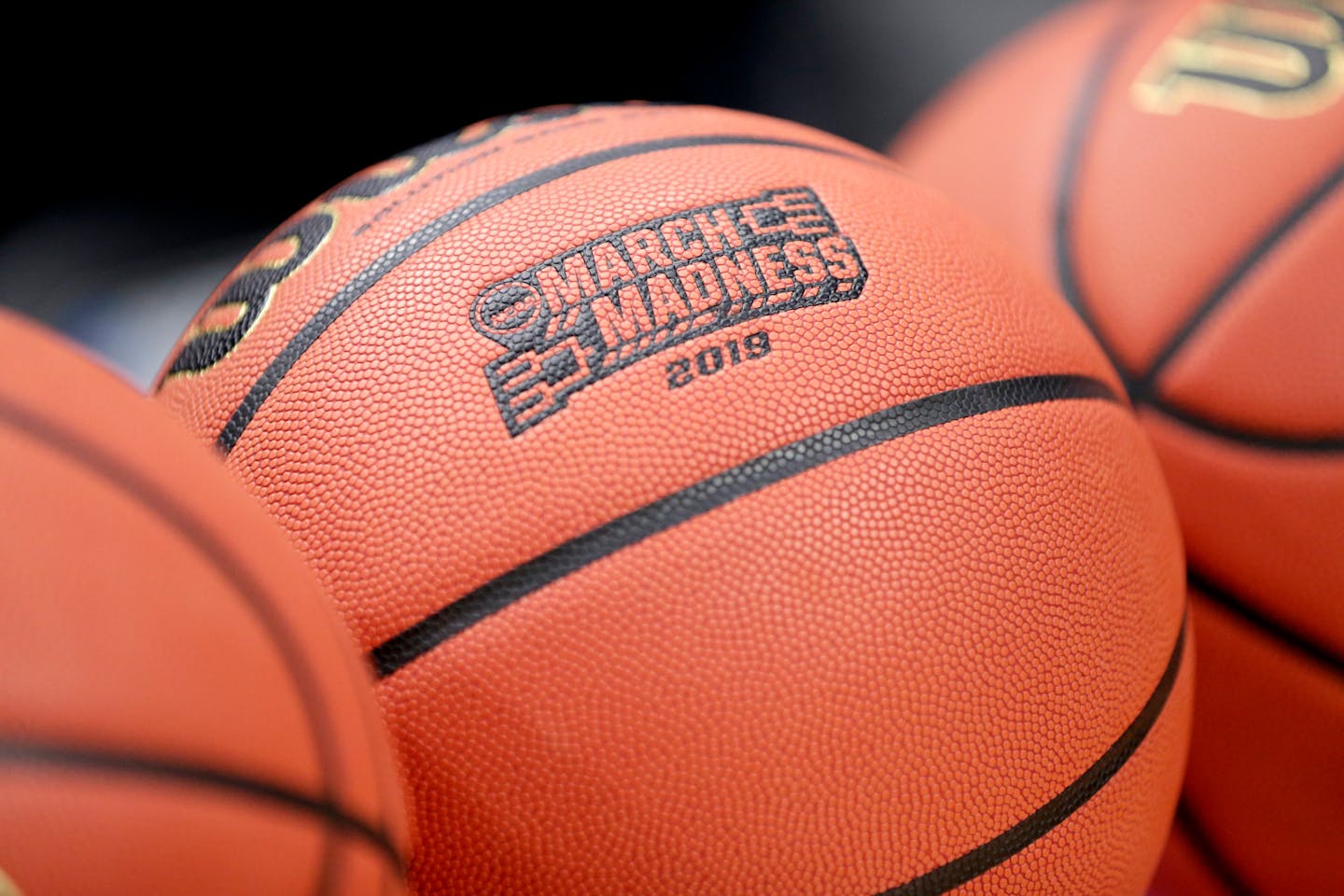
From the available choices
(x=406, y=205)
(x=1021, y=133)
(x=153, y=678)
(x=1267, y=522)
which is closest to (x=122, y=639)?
(x=153, y=678)

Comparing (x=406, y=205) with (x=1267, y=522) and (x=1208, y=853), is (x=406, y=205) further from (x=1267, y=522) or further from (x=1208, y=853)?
(x=1208, y=853)

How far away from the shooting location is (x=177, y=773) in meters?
0.44

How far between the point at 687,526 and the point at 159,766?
0.79ft

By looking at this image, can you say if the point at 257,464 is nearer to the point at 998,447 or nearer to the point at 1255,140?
the point at 998,447

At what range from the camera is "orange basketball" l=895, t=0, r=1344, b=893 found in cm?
80

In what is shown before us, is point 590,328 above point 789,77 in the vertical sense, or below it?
above

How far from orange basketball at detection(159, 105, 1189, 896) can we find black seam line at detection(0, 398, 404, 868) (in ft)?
0.24

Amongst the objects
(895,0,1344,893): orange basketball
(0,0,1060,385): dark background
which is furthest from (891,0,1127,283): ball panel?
(0,0,1060,385): dark background

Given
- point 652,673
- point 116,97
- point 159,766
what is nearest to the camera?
point 159,766

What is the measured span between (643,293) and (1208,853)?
2.13 ft

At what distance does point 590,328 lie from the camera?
58 cm

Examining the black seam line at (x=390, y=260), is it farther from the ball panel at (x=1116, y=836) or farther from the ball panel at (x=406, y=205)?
the ball panel at (x=1116, y=836)

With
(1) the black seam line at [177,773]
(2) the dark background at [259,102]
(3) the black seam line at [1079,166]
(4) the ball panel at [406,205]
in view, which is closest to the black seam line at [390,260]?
(4) the ball panel at [406,205]

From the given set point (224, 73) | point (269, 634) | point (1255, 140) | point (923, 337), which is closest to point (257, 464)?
point (269, 634)
